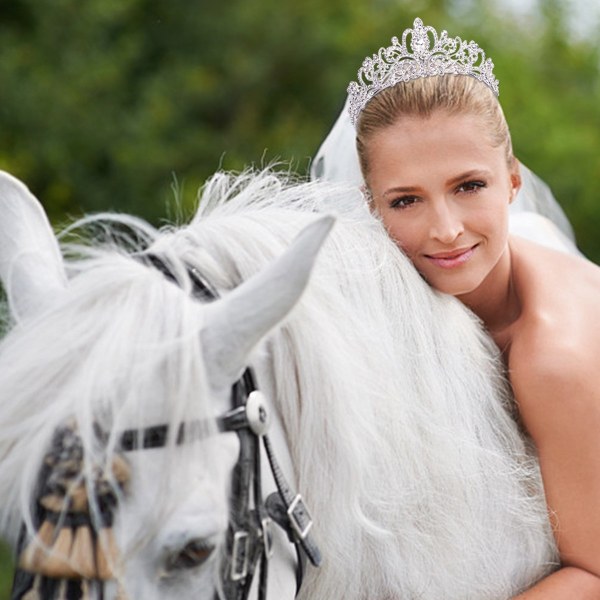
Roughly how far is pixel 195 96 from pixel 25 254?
10734 mm

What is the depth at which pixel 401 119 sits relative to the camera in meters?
2.51

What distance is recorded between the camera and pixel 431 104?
2492 mm

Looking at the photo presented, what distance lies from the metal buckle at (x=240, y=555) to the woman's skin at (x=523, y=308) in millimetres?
690

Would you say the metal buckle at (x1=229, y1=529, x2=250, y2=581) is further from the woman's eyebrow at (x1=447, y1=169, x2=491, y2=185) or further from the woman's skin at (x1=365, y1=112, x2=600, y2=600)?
the woman's eyebrow at (x1=447, y1=169, x2=491, y2=185)

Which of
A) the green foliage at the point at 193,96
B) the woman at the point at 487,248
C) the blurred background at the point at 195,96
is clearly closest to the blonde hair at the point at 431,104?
the woman at the point at 487,248

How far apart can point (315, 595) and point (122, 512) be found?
1.92 feet

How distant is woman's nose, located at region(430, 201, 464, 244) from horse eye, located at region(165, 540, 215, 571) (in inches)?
33.6

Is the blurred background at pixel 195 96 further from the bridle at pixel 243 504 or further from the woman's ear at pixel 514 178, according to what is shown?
the bridle at pixel 243 504

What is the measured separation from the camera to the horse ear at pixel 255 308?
6.11ft

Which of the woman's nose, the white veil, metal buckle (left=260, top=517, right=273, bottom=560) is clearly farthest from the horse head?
the white veil

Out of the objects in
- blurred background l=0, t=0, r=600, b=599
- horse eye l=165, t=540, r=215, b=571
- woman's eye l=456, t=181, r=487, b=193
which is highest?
blurred background l=0, t=0, r=600, b=599

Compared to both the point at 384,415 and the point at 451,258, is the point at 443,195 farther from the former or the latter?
the point at 384,415

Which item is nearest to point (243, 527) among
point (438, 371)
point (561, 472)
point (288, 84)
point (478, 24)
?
point (438, 371)

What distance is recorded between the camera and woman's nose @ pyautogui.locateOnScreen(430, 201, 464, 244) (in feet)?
8.06
